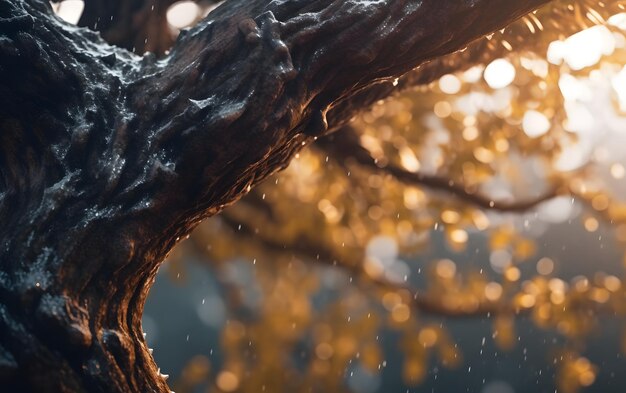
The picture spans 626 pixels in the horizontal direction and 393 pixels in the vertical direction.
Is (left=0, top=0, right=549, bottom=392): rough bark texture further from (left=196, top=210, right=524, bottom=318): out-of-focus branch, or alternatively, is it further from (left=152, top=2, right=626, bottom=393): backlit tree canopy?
(left=196, top=210, right=524, bottom=318): out-of-focus branch

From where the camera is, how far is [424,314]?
5113 mm

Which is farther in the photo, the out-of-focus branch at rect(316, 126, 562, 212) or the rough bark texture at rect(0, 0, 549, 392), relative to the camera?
Answer: the out-of-focus branch at rect(316, 126, 562, 212)

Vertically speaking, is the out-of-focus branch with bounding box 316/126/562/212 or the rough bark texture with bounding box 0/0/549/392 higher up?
the rough bark texture with bounding box 0/0/549/392

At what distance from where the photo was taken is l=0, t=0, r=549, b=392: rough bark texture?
5.33ft

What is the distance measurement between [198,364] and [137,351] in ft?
11.9

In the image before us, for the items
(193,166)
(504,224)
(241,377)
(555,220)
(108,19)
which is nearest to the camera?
(193,166)

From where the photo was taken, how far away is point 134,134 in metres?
1.79

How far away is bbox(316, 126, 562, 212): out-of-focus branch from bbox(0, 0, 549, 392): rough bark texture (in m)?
2.18

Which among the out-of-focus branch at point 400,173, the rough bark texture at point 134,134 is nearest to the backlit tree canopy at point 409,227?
the out-of-focus branch at point 400,173

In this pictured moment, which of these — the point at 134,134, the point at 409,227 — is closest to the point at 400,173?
the point at 409,227

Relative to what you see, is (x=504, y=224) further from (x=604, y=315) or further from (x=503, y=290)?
(x=604, y=315)

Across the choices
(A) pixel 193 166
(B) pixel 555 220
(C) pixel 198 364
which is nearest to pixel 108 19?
(A) pixel 193 166

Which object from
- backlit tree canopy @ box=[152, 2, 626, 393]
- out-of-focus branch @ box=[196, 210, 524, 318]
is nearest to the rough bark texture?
backlit tree canopy @ box=[152, 2, 626, 393]

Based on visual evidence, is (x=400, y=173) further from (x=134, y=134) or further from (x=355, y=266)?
(x=134, y=134)
